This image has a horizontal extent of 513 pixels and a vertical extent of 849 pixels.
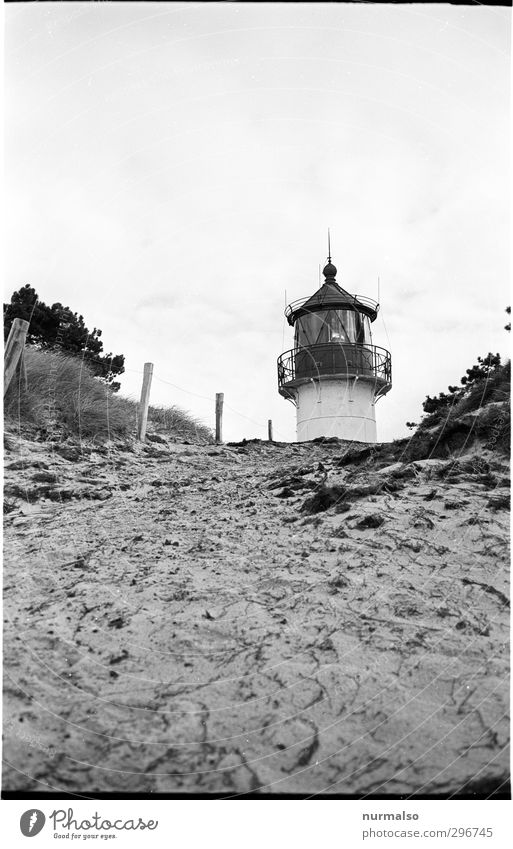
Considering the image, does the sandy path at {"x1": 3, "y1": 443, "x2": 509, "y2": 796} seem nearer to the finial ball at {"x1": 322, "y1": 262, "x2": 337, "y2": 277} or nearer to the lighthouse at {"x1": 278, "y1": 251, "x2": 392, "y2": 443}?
the lighthouse at {"x1": 278, "y1": 251, "x2": 392, "y2": 443}

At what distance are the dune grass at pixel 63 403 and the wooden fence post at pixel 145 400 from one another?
0.46 feet

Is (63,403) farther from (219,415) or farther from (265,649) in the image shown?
(265,649)

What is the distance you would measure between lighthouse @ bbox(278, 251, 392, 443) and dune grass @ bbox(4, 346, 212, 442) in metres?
7.16

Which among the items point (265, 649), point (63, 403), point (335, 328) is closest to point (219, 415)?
point (335, 328)

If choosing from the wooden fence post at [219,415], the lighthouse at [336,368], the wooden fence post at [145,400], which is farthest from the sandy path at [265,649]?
the lighthouse at [336,368]

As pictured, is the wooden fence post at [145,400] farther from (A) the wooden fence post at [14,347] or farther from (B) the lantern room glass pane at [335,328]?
(B) the lantern room glass pane at [335,328]

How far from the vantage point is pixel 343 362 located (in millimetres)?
14969

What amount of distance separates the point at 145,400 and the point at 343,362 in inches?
296

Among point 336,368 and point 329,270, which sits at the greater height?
point 329,270

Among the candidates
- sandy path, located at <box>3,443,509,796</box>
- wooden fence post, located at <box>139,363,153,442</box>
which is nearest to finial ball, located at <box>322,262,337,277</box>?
wooden fence post, located at <box>139,363,153,442</box>

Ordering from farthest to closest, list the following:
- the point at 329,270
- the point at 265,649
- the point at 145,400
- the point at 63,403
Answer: the point at 329,270 < the point at 145,400 < the point at 63,403 < the point at 265,649

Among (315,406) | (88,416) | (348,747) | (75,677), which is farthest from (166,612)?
(315,406)

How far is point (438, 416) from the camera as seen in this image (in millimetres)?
5715

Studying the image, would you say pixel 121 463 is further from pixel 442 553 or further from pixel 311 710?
pixel 311 710
